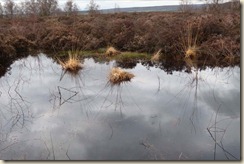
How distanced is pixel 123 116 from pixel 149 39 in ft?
24.5

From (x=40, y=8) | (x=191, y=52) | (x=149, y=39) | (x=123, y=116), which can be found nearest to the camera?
(x=123, y=116)

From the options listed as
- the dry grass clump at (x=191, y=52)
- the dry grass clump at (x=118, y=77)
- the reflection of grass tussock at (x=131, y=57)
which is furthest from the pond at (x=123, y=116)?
the reflection of grass tussock at (x=131, y=57)

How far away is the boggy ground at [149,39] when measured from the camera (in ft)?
36.5

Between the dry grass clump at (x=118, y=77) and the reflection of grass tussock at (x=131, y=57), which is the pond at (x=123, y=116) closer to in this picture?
the dry grass clump at (x=118, y=77)

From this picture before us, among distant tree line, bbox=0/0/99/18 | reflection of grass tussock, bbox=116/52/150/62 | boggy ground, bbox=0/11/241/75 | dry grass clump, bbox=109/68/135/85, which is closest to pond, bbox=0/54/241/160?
dry grass clump, bbox=109/68/135/85

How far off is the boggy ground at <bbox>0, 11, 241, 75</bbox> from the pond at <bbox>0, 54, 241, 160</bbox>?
6.35 feet

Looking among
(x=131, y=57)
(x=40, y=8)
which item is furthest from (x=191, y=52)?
(x=40, y=8)

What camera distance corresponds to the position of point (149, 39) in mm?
13070

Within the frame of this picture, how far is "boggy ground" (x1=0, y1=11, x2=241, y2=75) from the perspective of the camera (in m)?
11.1

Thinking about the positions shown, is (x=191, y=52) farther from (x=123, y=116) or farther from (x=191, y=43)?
(x=123, y=116)

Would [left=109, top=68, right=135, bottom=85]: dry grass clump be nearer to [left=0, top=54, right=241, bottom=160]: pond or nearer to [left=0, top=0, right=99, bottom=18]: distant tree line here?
[left=0, top=54, right=241, bottom=160]: pond

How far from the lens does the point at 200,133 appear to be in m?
5.29

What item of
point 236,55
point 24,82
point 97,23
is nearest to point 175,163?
point 24,82

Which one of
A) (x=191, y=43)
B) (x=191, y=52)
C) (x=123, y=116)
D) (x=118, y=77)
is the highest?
(x=191, y=43)
